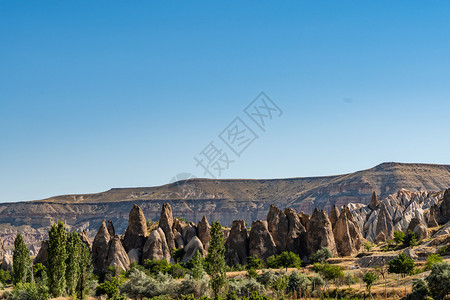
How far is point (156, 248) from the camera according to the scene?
86.7 metres

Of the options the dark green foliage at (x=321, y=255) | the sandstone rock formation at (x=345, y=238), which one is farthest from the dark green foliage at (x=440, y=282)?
the sandstone rock formation at (x=345, y=238)

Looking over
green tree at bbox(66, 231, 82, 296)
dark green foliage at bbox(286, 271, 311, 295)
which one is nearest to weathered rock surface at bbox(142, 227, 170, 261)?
green tree at bbox(66, 231, 82, 296)

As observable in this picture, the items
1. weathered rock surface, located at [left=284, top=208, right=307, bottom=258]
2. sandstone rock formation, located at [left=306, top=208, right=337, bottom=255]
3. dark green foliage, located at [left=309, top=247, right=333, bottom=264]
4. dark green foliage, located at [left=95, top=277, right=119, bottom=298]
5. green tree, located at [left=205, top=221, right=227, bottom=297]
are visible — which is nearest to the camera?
green tree, located at [left=205, top=221, right=227, bottom=297]

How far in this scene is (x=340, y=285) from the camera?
2621 inches

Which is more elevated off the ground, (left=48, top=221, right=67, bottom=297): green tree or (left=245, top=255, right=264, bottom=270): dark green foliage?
(left=48, top=221, right=67, bottom=297): green tree

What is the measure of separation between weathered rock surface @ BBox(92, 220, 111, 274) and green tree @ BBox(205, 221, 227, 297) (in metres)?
26.9

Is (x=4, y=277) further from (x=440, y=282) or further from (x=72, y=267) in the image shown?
(x=440, y=282)

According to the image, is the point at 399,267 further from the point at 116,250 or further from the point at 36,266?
the point at 36,266

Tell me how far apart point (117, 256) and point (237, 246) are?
61.6ft

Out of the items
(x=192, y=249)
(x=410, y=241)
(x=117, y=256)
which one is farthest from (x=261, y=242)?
(x=410, y=241)

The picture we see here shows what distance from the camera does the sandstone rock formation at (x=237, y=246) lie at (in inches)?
3408

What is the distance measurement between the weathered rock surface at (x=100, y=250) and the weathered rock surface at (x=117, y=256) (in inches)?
38.1

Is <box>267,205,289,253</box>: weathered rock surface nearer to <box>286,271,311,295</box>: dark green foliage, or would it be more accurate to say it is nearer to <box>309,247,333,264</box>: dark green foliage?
<box>309,247,333,264</box>: dark green foliage

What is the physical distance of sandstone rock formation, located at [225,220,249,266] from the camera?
284 feet
